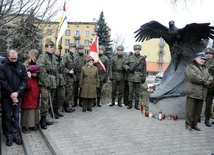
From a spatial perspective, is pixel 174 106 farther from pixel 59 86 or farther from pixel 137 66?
pixel 59 86

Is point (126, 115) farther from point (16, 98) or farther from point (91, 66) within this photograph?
point (16, 98)

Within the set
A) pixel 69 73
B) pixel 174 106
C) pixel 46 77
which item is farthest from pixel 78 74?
pixel 174 106

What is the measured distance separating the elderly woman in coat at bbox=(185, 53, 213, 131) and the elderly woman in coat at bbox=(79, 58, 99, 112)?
278 cm

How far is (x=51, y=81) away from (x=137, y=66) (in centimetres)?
295

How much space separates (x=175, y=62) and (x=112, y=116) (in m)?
2.55

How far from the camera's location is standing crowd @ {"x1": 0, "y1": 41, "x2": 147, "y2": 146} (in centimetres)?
459

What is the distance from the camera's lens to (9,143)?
464 cm

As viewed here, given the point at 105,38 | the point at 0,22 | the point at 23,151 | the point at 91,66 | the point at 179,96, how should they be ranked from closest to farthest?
the point at 23,151 < the point at 179,96 < the point at 91,66 < the point at 0,22 < the point at 105,38

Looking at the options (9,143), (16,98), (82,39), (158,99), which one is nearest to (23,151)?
(9,143)

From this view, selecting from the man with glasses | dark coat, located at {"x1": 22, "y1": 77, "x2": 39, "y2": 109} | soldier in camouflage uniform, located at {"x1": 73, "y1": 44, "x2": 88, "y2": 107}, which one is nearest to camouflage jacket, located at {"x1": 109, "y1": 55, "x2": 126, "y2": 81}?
soldier in camouflage uniform, located at {"x1": 73, "y1": 44, "x2": 88, "y2": 107}

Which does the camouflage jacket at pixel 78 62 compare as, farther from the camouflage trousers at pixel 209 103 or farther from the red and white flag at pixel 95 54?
the camouflage trousers at pixel 209 103

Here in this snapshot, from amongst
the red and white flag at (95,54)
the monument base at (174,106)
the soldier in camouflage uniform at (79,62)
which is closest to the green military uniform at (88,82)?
the red and white flag at (95,54)

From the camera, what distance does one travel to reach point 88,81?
700 cm

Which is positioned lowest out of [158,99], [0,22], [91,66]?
[158,99]
